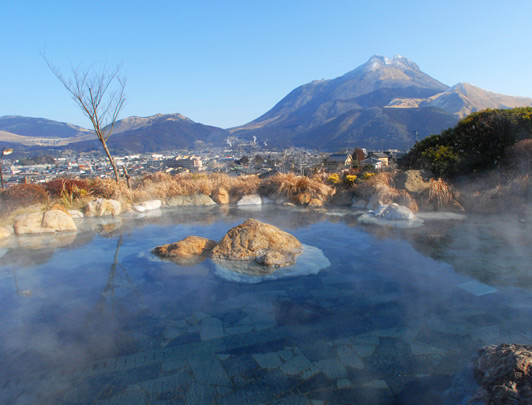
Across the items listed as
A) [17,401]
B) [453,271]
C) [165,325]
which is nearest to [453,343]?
[453,271]

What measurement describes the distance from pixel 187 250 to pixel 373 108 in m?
101

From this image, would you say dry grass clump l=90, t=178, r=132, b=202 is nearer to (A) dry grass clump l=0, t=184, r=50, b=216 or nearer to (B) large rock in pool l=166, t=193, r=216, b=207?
(B) large rock in pool l=166, t=193, r=216, b=207

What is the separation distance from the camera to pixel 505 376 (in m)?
1.75

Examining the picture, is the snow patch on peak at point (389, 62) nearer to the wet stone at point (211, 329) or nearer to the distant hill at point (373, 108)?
the distant hill at point (373, 108)

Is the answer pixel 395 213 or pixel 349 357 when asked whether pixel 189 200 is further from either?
pixel 349 357

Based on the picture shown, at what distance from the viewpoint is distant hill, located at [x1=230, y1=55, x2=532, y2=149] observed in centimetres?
7731

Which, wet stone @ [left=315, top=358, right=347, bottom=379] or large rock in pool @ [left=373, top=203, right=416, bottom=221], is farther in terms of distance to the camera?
large rock in pool @ [left=373, top=203, right=416, bottom=221]

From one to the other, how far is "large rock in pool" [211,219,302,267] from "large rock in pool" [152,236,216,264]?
0.27 m

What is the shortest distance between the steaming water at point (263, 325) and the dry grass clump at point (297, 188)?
170 inches

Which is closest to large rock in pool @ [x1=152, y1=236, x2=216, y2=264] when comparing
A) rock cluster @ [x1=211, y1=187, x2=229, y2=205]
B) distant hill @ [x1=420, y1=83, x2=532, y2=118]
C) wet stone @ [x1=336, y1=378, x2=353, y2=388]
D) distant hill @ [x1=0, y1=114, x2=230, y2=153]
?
wet stone @ [x1=336, y1=378, x2=353, y2=388]

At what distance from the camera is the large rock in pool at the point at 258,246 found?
173 inches

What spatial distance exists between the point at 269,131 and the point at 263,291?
380 feet

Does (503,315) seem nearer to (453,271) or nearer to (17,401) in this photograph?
(453,271)

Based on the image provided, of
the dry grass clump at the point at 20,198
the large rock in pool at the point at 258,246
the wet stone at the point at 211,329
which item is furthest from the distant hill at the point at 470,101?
the wet stone at the point at 211,329
